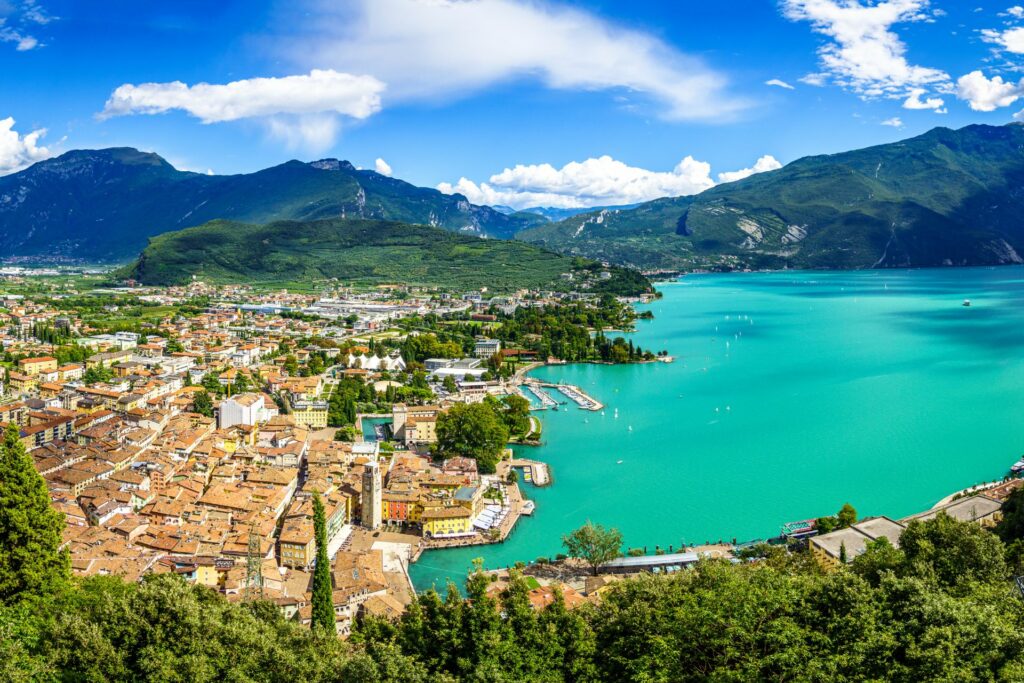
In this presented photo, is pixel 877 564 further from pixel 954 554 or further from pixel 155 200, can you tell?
pixel 155 200

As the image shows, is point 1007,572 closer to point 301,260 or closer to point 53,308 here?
point 53,308

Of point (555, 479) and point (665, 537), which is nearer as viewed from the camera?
point (665, 537)

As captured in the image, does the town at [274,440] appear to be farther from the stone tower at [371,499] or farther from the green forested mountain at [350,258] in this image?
the green forested mountain at [350,258]

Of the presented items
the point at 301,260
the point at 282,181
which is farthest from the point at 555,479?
the point at 282,181

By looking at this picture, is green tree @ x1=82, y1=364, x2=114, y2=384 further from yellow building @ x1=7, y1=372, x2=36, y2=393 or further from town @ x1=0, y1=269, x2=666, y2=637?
yellow building @ x1=7, y1=372, x2=36, y2=393

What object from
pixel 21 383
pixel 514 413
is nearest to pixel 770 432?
pixel 514 413

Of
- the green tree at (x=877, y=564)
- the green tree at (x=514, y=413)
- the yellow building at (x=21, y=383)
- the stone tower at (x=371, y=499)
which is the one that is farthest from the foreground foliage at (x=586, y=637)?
the yellow building at (x=21, y=383)
